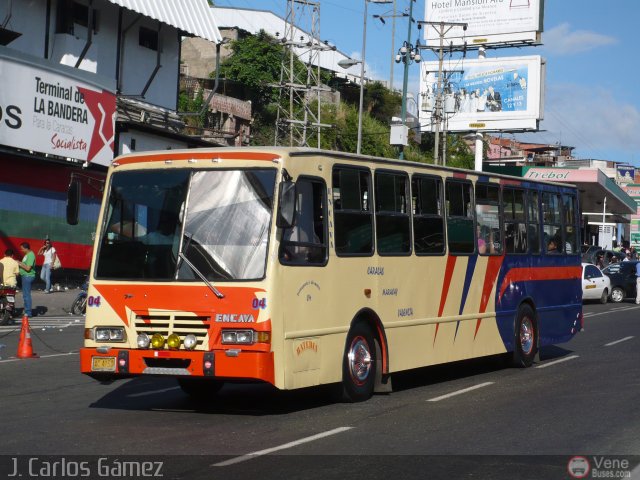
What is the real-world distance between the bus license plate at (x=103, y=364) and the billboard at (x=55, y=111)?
774 inches

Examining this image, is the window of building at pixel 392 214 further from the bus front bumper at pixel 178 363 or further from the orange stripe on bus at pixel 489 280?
the bus front bumper at pixel 178 363

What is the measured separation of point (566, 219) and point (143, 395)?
29.2ft

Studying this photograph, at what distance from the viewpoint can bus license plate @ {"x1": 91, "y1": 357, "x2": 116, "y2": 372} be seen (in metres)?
11.0

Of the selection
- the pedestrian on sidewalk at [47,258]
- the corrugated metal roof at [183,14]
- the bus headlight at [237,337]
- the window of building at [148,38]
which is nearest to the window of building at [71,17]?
the corrugated metal roof at [183,14]

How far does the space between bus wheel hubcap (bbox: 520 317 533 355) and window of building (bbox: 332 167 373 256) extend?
16.7 ft

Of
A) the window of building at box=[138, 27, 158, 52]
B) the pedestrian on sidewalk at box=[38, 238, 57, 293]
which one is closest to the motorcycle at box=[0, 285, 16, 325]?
the pedestrian on sidewalk at box=[38, 238, 57, 293]

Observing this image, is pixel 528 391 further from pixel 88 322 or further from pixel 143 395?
pixel 88 322

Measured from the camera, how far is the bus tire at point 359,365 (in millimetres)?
12117

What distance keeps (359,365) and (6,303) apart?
587 inches

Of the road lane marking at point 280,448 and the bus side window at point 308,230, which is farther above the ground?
the bus side window at point 308,230

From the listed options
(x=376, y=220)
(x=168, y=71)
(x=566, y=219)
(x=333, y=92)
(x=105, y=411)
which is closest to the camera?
(x=105, y=411)

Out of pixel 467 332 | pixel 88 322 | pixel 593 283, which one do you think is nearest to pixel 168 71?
pixel 593 283

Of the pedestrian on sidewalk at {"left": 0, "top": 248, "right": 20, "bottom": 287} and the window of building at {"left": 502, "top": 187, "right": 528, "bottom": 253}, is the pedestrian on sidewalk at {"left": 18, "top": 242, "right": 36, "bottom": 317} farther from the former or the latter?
the window of building at {"left": 502, "top": 187, "right": 528, "bottom": 253}

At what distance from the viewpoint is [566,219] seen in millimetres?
18625
